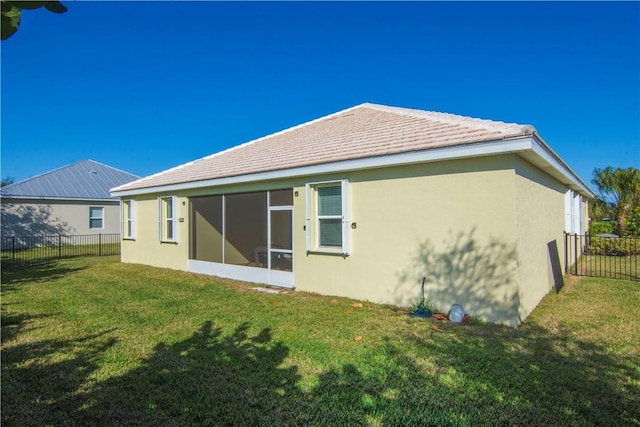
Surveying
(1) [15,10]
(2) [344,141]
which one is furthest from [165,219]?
(1) [15,10]

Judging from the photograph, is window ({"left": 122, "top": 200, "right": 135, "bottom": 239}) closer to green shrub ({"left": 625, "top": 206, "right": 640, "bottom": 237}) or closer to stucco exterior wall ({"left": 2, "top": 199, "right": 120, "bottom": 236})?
stucco exterior wall ({"left": 2, "top": 199, "right": 120, "bottom": 236})

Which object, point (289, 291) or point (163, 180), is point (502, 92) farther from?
point (163, 180)

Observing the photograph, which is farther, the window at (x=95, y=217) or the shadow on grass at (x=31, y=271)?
the window at (x=95, y=217)

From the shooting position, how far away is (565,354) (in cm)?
473

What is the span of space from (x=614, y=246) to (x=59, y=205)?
3196 cm

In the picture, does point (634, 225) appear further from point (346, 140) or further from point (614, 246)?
point (346, 140)

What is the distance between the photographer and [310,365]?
4410 mm

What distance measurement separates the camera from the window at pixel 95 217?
85.4 ft

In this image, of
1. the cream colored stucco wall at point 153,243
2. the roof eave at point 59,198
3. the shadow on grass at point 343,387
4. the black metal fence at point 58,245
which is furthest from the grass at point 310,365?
the roof eave at point 59,198

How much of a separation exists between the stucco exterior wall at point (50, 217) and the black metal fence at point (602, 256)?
2801 centimetres

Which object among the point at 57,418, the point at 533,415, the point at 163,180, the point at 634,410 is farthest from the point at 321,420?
the point at 163,180

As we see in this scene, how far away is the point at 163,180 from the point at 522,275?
482 inches

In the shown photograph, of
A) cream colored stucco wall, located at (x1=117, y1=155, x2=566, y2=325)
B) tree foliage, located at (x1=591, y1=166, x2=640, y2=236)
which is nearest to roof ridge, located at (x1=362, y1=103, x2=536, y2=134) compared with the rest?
cream colored stucco wall, located at (x1=117, y1=155, x2=566, y2=325)

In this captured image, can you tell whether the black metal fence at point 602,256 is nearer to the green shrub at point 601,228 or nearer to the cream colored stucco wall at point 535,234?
the cream colored stucco wall at point 535,234
